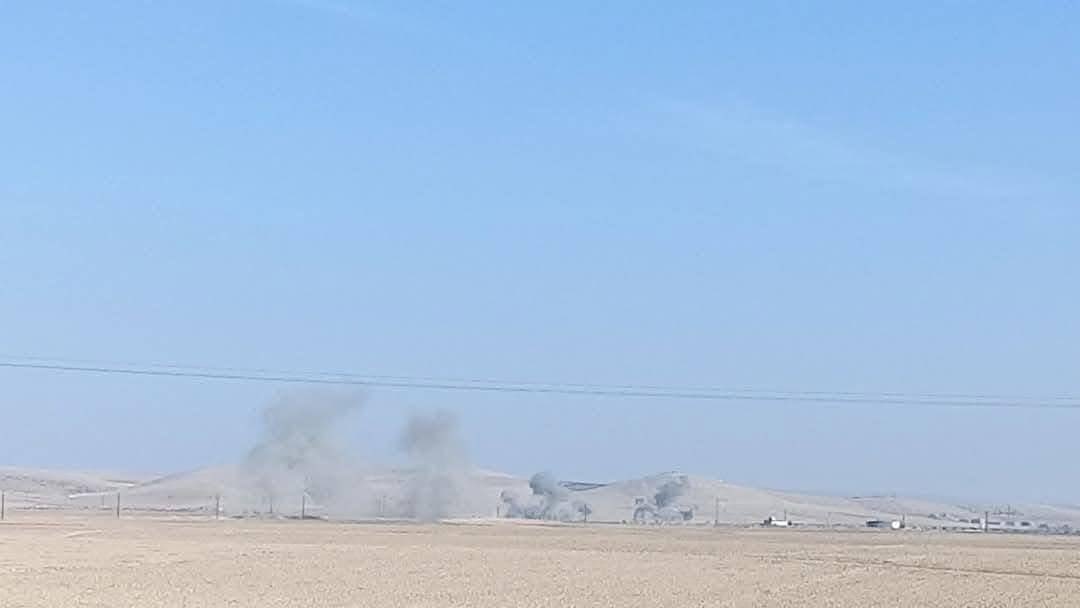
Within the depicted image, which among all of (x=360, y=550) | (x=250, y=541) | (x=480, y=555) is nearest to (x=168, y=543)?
(x=250, y=541)

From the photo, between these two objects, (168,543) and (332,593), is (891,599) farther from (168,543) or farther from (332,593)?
(168,543)

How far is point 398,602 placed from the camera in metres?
53.0

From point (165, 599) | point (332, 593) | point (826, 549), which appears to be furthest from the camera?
point (826, 549)

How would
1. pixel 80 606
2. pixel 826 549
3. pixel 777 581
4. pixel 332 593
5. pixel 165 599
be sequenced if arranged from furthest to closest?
pixel 826 549
pixel 777 581
pixel 332 593
pixel 165 599
pixel 80 606

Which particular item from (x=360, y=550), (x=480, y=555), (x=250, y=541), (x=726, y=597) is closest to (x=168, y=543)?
(x=250, y=541)

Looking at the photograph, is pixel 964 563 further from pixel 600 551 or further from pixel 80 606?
pixel 80 606

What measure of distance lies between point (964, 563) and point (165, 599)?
47.7m

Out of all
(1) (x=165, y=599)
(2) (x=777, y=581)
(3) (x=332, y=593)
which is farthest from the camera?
(2) (x=777, y=581)

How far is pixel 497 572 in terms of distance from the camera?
70812mm

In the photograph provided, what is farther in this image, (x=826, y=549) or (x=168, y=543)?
(x=826, y=549)

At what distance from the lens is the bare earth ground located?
182 feet

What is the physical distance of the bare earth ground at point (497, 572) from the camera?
182 ft

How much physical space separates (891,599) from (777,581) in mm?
10060

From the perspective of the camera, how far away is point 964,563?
87.4 m
